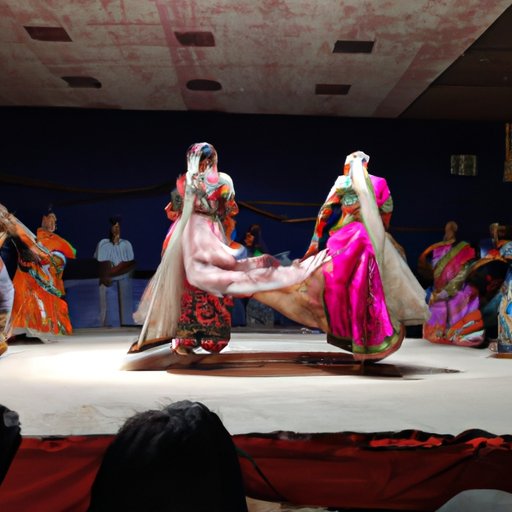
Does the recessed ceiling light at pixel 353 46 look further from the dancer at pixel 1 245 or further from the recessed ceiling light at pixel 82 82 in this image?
the dancer at pixel 1 245

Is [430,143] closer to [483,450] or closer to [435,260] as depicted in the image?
[435,260]

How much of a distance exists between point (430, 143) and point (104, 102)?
12.4ft

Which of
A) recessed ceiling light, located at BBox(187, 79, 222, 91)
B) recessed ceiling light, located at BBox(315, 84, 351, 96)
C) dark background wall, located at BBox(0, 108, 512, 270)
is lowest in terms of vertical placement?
dark background wall, located at BBox(0, 108, 512, 270)

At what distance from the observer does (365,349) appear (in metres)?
3.90

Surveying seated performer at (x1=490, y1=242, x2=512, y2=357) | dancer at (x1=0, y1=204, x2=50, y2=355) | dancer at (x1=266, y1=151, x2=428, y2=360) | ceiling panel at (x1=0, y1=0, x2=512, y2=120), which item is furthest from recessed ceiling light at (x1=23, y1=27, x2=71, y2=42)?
seated performer at (x1=490, y1=242, x2=512, y2=357)

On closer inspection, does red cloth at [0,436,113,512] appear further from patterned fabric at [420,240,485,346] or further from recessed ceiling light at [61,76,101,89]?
recessed ceiling light at [61,76,101,89]

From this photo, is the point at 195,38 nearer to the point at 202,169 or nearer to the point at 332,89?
the point at 202,169

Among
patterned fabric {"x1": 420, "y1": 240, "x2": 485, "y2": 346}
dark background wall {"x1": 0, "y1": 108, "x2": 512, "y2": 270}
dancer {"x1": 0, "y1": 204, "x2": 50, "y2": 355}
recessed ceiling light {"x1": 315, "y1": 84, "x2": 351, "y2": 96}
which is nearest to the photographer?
dancer {"x1": 0, "y1": 204, "x2": 50, "y2": 355}

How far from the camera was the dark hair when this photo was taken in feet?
6.55

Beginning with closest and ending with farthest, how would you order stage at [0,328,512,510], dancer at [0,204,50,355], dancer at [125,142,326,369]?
stage at [0,328,512,510]
dancer at [125,142,326,369]
dancer at [0,204,50,355]

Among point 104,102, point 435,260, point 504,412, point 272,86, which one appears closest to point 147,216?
point 104,102

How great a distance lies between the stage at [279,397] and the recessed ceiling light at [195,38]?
245cm

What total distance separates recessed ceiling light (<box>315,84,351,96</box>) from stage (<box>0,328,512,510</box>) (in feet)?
9.88

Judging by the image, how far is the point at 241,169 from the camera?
27.2 ft
